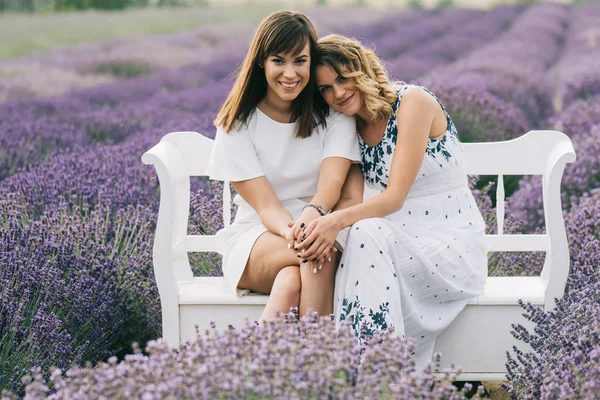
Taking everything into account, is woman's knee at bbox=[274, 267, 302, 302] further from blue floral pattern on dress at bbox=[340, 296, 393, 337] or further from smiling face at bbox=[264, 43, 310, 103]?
smiling face at bbox=[264, 43, 310, 103]

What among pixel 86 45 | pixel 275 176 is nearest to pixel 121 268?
pixel 275 176

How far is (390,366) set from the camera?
155cm

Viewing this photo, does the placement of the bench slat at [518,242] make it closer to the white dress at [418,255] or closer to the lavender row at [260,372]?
the white dress at [418,255]

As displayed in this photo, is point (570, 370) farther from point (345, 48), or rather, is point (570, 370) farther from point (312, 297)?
point (345, 48)

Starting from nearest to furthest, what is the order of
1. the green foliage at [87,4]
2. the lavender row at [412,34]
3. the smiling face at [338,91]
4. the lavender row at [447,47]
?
the smiling face at [338,91] < the lavender row at [447,47] < the lavender row at [412,34] < the green foliage at [87,4]

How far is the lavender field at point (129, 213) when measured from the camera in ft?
7.29

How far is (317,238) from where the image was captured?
229cm

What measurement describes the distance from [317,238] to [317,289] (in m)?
0.14

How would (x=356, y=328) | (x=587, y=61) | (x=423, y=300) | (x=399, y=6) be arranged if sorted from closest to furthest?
(x=356, y=328)
(x=423, y=300)
(x=587, y=61)
(x=399, y=6)

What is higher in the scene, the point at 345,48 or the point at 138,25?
the point at 138,25

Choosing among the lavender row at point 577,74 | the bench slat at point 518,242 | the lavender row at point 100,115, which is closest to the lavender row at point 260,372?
the bench slat at point 518,242

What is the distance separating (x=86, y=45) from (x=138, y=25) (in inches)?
145

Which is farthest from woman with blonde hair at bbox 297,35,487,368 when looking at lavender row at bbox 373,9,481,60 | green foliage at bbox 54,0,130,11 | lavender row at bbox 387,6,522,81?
green foliage at bbox 54,0,130,11

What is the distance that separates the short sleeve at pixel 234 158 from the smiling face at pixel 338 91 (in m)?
0.29
